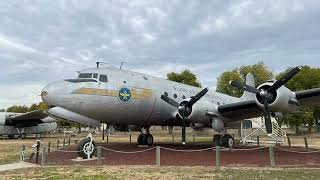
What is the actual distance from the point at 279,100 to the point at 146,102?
6.79m

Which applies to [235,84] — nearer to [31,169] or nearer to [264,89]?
[264,89]

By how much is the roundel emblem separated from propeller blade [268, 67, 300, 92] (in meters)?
6.98

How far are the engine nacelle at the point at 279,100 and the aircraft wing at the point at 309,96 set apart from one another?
398mm

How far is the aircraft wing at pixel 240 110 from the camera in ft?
59.0

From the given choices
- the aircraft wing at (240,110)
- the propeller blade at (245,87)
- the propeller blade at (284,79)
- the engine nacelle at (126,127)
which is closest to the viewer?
the propeller blade at (284,79)

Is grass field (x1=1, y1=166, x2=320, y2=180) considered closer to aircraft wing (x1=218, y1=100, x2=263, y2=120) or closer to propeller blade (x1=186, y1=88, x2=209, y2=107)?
propeller blade (x1=186, y1=88, x2=209, y2=107)

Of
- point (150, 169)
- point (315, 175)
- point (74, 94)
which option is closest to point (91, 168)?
point (150, 169)

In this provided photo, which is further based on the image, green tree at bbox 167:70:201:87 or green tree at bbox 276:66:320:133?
green tree at bbox 167:70:201:87

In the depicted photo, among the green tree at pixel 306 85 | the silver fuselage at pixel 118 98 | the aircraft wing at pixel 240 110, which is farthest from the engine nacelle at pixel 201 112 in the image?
the green tree at pixel 306 85

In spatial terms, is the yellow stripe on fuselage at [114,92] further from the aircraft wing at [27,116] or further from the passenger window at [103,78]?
the aircraft wing at [27,116]

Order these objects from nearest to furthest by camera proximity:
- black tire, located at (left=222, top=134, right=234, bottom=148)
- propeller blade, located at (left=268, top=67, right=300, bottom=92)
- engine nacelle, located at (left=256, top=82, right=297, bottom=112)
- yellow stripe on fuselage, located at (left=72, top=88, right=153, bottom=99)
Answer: yellow stripe on fuselage, located at (left=72, top=88, right=153, bottom=99) < propeller blade, located at (left=268, top=67, right=300, bottom=92) < engine nacelle, located at (left=256, top=82, right=297, bottom=112) < black tire, located at (left=222, top=134, right=234, bottom=148)

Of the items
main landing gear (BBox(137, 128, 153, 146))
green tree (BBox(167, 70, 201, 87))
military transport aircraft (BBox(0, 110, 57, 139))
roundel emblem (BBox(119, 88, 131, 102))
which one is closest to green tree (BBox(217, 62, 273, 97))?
green tree (BBox(167, 70, 201, 87))

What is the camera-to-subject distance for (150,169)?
11914 mm

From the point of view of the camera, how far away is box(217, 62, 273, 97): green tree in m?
59.7
